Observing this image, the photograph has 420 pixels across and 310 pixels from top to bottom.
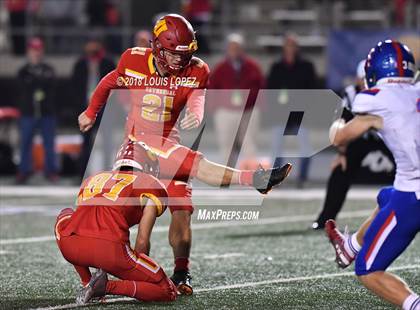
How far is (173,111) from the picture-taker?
20.9 ft

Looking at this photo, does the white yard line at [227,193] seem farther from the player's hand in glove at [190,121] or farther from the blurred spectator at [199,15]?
the blurred spectator at [199,15]

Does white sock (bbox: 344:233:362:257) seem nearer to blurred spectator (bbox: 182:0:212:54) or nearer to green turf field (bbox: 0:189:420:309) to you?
green turf field (bbox: 0:189:420:309)

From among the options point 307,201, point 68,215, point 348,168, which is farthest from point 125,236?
point 307,201

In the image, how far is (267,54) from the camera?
1739 centimetres

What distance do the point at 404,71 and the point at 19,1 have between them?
12525mm

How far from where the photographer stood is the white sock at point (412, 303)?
16.0 ft

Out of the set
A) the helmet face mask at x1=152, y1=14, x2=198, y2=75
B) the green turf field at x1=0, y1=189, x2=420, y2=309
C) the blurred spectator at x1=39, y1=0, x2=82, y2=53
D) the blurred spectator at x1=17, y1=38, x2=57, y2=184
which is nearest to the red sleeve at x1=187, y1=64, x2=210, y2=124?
the helmet face mask at x1=152, y1=14, x2=198, y2=75

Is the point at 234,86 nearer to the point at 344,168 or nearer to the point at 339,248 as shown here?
the point at 344,168

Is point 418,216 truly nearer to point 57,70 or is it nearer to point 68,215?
point 68,215

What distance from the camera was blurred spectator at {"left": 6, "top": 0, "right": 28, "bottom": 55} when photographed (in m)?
16.9

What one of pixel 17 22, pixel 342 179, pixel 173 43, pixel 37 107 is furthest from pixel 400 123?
pixel 17 22

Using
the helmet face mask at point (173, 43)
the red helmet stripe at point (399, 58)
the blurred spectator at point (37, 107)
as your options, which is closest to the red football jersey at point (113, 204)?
the helmet face mask at point (173, 43)

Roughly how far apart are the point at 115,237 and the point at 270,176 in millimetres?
869

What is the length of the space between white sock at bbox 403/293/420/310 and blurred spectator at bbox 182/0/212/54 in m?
11.1
